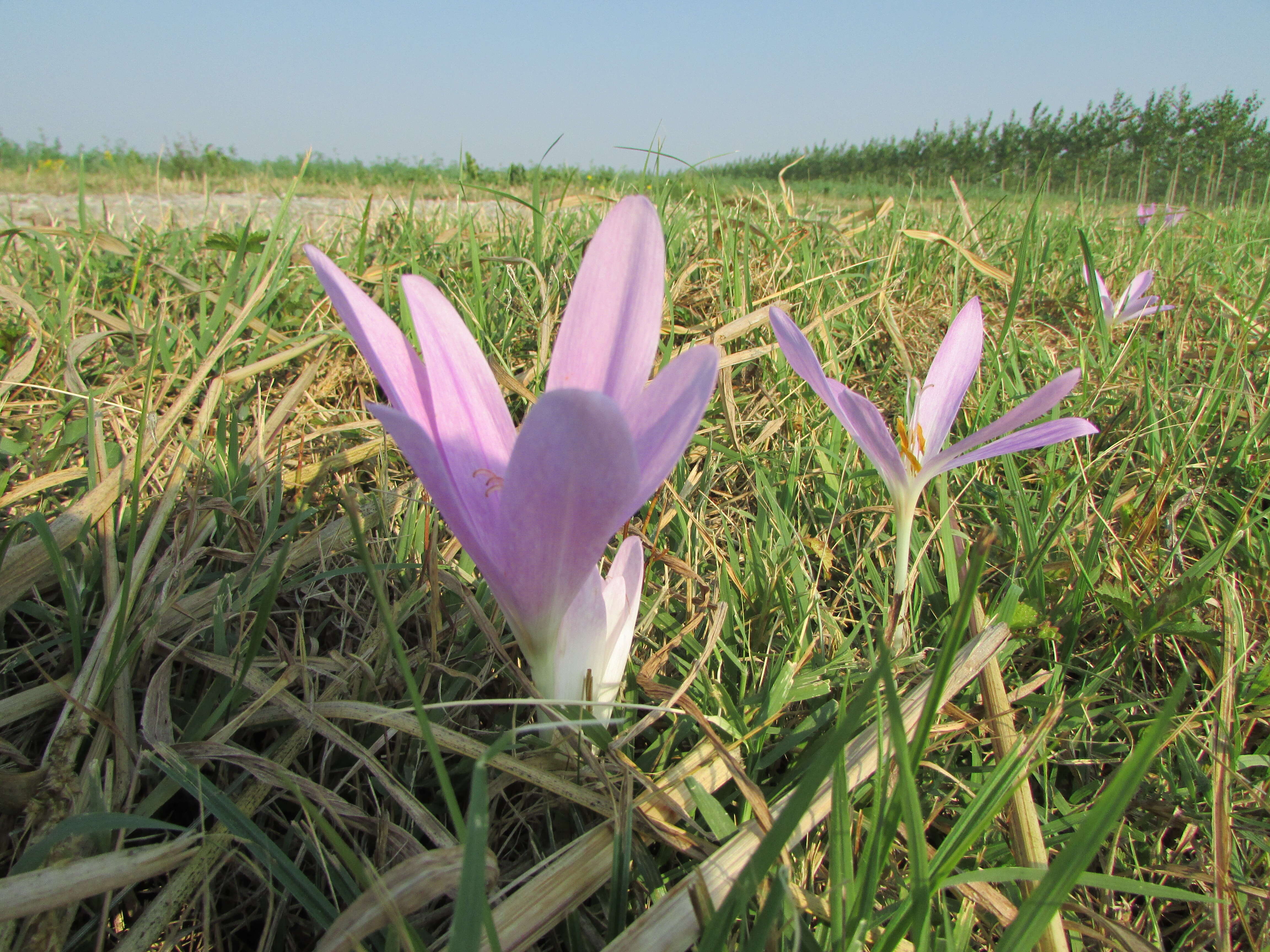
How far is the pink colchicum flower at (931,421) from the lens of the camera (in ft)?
2.70

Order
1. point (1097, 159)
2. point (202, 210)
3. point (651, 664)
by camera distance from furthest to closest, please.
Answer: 1. point (1097, 159)
2. point (202, 210)
3. point (651, 664)

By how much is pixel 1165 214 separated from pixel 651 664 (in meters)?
3.83

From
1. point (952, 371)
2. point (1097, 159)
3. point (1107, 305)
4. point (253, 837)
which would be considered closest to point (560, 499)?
point (253, 837)

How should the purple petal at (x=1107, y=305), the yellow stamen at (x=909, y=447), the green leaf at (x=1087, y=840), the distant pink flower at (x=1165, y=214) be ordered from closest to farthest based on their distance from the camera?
1. the green leaf at (x=1087, y=840)
2. the yellow stamen at (x=909, y=447)
3. the purple petal at (x=1107, y=305)
4. the distant pink flower at (x=1165, y=214)

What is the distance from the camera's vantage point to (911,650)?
1.10 m

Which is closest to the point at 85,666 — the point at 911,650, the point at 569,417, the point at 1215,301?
the point at 569,417

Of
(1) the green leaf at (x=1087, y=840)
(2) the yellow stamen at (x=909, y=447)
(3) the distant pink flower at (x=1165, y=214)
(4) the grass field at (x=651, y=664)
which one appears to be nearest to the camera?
(1) the green leaf at (x=1087, y=840)

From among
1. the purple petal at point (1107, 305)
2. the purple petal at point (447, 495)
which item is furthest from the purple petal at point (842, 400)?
the purple petal at point (1107, 305)

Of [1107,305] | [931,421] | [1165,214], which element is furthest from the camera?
[1165,214]

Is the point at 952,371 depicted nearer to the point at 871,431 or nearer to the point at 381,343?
the point at 871,431

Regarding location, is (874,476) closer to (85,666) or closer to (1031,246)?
(85,666)

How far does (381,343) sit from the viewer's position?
62 cm

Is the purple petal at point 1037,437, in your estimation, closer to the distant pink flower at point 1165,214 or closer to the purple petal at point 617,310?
the purple petal at point 617,310

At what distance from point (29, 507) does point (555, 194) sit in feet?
11.5
